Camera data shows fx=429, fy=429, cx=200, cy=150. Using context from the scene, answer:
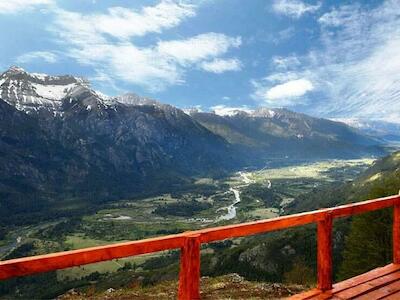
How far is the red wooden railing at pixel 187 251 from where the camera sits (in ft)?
16.8

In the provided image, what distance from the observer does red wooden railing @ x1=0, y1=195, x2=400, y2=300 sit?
5.12 m

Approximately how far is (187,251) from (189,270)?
275 mm

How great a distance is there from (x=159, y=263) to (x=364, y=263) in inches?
3873

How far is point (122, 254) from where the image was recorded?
230 inches

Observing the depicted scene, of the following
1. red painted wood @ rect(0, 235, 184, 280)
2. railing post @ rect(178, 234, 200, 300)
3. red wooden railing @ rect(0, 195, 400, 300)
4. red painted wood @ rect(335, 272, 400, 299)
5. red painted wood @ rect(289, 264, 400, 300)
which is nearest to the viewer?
red painted wood @ rect(0, 235, 184, 280)

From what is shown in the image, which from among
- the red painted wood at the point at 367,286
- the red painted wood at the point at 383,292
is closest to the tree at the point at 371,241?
the red painted wood at the point at 367,286

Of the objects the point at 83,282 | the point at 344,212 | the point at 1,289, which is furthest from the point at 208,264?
the point at 344,212

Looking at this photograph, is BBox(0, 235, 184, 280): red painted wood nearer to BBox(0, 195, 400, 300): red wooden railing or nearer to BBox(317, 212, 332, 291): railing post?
BBox(0, 195, 400, 300): red wooden railing

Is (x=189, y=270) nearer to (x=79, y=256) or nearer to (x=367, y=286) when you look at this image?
(x=79, y=256)

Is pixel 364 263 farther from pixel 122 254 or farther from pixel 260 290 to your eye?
pixel 122 254

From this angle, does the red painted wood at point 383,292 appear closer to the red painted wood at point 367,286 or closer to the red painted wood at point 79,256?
the red painted wood at point 367,286

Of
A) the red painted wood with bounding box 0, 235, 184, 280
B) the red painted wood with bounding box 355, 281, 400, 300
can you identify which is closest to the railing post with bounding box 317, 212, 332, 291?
the red painted wood with bounding box 355, 281, 400, 300

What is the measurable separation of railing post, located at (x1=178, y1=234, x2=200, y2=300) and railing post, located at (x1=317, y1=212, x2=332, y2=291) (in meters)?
2.96

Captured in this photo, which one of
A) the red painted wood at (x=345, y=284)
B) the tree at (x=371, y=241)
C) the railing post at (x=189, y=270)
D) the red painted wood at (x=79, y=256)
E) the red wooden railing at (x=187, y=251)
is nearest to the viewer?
the red painted wood at (x=79, y=256)
